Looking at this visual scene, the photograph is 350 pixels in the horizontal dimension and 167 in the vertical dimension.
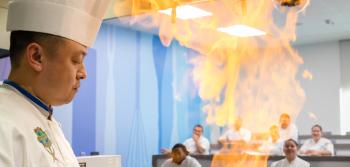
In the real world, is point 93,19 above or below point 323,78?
below

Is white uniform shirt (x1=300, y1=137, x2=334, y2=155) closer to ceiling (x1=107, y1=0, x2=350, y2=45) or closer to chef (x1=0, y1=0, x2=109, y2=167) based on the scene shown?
ceiling (x1=107, y1=0, x2=350, y2=45)

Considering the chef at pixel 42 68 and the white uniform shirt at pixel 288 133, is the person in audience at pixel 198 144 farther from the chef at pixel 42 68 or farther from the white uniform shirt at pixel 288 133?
the chef at pixel 42 68

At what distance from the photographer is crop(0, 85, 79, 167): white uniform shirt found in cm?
81

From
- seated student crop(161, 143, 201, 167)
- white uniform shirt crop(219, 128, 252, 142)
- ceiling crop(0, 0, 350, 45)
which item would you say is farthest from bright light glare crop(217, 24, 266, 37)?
seated student crop(161, 143, 201, 167)

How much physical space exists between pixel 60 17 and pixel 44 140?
0.89 feet

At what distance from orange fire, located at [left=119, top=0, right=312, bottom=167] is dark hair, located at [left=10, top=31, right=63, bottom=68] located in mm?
4347

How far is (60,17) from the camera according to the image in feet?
3.17

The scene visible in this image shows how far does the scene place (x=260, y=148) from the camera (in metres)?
5.80

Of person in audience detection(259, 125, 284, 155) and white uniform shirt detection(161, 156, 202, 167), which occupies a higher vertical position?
person in audience detection(259, 125, 284, 155)

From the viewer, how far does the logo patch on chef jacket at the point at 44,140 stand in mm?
903

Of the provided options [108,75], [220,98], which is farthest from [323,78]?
[108,75]

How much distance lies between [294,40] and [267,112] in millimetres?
1524

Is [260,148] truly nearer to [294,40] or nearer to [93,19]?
[294,40]

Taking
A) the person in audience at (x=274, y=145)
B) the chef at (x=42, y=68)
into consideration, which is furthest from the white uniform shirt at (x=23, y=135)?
the person in audience at (x=274, y=145)
